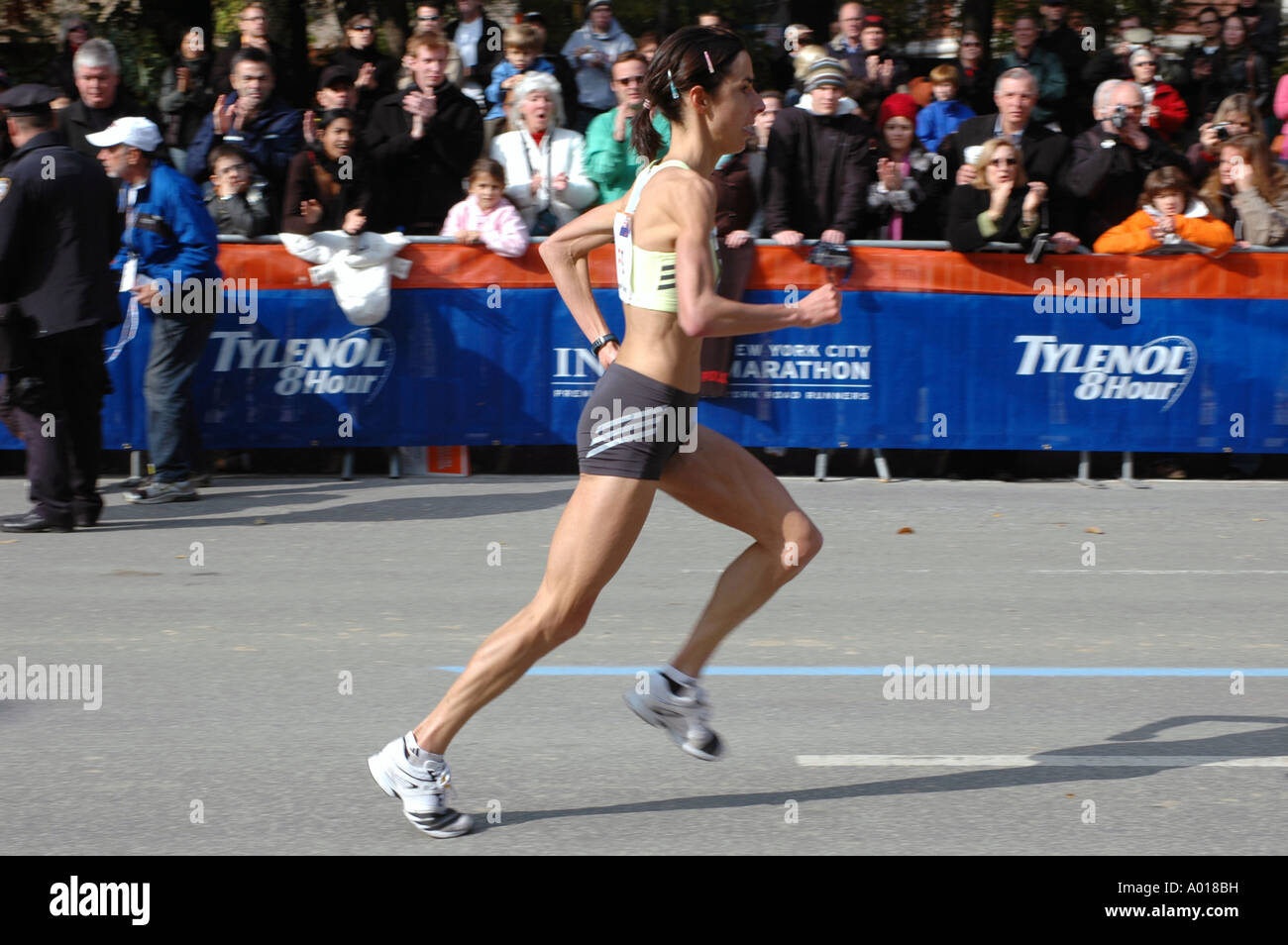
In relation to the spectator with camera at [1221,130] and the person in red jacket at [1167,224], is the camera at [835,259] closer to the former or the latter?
the person in red jacket at [1167,224]

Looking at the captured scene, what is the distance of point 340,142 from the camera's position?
36.5ft

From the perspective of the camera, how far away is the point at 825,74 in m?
11.0

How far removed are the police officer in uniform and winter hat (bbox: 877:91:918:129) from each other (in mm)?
5519

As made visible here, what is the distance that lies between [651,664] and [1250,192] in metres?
6.66

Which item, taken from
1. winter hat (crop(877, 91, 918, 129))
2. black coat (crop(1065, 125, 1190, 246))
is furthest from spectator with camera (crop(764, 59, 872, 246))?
black coat (crop(1065, 125, 1190, 246))

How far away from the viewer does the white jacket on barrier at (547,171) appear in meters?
11.2

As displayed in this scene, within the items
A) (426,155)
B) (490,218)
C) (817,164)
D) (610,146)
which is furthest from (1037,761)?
(426,155)

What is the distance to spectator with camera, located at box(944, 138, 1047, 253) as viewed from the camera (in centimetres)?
1082

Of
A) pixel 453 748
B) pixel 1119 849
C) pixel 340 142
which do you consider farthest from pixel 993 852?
pixel 340 142

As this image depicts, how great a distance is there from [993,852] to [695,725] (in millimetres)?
969

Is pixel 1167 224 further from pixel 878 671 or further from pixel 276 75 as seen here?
pixel 276 75

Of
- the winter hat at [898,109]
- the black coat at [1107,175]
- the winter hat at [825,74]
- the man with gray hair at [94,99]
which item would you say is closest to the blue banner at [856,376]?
the black coat at [1107,175]

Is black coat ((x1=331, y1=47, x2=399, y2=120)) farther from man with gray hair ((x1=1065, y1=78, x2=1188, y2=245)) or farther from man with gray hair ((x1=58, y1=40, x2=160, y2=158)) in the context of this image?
man with gray hair ((x1=1065, y1=78, x2=1188, y2=245))

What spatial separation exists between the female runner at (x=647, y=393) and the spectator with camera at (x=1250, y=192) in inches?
291
